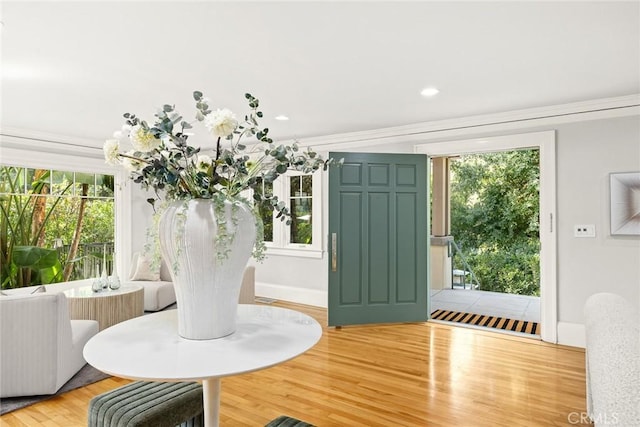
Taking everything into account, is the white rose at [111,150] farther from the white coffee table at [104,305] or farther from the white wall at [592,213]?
the white wall at [592,213]

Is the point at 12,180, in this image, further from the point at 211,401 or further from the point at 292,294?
the point at 211,401

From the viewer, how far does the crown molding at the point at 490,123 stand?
3541mm

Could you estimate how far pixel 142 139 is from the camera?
3.71ft

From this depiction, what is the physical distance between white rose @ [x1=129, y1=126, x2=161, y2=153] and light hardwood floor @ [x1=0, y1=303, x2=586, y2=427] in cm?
193

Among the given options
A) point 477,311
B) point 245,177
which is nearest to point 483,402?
point 245,177

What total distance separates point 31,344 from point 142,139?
241 centimetres

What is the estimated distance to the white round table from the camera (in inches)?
39.5

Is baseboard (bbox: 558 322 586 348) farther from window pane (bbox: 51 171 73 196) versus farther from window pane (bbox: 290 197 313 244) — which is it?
window pane (bbox: 51 171 73 196)

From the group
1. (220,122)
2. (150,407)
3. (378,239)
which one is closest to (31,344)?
(150,407)

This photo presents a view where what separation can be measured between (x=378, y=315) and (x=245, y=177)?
362 cm

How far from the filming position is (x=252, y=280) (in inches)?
185

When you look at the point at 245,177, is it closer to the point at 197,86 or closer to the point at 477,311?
the point at 197,86

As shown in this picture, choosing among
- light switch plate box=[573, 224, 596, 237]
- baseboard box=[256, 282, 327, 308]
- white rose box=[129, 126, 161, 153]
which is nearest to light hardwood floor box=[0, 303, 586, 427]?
light switch plate box=[573, 224, 596, 237]

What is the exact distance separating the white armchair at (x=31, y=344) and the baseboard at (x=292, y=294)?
3.17m
